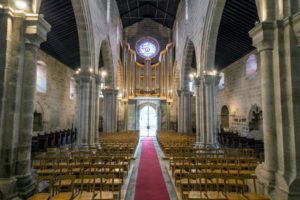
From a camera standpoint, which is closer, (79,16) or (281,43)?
(281,43)

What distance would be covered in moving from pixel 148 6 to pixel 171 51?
566 centimetres

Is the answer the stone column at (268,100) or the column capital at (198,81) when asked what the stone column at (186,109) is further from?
the stone column at (268,100)

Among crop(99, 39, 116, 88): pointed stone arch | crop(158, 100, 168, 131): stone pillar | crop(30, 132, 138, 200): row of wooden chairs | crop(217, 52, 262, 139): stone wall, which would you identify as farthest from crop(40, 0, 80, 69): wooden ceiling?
crop(217, 52, 262, 139): stone wall

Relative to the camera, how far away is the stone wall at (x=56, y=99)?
15.0 m

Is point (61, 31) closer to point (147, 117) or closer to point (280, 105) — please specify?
point (280, 105)

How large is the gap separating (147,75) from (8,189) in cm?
2274

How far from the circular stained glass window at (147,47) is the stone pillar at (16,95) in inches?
903

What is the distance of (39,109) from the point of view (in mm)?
14484

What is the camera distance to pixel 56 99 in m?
17.0

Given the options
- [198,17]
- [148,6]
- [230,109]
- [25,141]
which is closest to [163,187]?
[25,141]

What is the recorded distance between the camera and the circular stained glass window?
27031 mm

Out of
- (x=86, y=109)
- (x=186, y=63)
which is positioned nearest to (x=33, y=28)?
(x=86, y=109)

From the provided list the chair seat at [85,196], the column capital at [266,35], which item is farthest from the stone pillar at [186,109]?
the chair seat at [85,196]

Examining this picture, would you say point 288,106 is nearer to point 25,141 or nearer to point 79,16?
point 25,141
